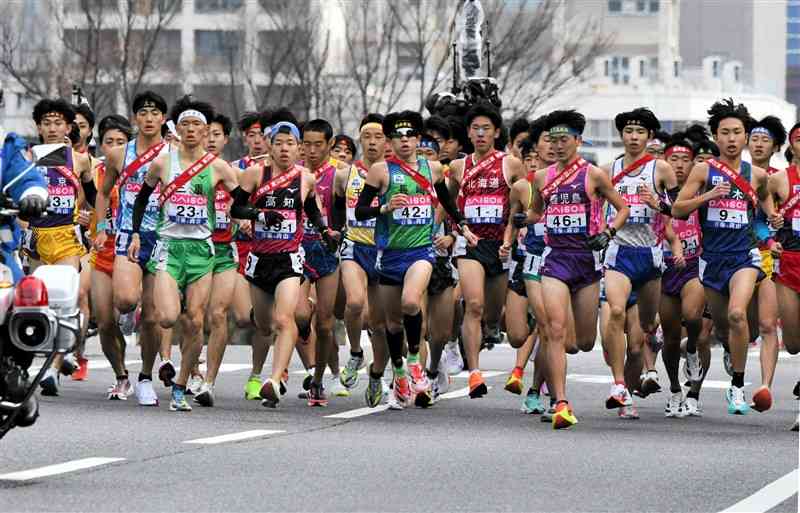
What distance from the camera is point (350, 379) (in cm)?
1923

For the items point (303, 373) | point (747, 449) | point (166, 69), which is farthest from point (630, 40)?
point (747, 449)

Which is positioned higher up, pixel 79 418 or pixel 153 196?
pixel 153 196

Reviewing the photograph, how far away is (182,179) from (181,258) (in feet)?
1.92

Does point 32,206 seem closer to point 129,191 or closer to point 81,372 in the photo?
point 129,191

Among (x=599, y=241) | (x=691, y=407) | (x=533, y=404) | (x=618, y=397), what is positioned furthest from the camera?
(x=691, y=407)

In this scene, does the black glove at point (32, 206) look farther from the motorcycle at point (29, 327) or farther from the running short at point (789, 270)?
the running short at point (789, 270)

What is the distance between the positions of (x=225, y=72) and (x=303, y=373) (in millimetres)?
42575

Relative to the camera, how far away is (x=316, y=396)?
18.3 meters

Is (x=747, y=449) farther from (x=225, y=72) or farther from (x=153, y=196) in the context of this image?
(x=225, y=72)

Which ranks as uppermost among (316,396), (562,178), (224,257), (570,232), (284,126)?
A: (284,126)

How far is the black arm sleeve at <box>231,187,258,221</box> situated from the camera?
17422mm

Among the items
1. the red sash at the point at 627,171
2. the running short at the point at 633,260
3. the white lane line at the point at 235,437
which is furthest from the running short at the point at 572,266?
the white lane line at the point at 235,437

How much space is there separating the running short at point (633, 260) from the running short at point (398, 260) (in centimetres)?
135

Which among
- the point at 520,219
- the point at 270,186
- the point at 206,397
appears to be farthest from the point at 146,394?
the point at 520,219
